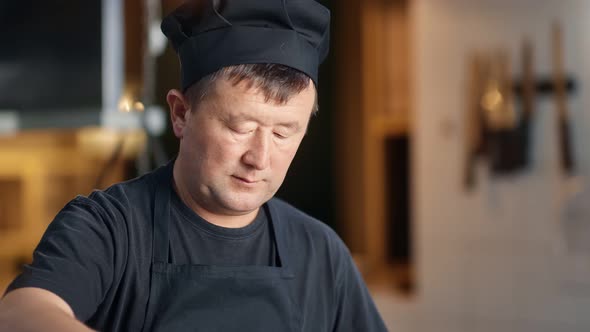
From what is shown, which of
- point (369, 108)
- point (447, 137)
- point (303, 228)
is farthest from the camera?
point (369, 108)

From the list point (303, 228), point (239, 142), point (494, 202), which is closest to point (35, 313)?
point (239, 142)

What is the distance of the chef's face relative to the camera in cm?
85

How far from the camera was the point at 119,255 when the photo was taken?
0.85 m

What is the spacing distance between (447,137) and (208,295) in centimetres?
275

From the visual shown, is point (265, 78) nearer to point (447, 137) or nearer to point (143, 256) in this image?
point (143, 256)

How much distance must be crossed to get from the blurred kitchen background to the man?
172 cm

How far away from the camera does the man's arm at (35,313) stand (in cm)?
72

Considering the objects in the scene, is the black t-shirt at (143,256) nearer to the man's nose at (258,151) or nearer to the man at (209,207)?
the man at (209,207)

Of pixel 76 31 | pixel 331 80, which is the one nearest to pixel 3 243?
pixel 76 31

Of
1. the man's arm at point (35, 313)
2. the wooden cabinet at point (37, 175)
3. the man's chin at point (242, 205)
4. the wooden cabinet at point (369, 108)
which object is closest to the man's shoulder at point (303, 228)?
the man's chin at point (242, 205)

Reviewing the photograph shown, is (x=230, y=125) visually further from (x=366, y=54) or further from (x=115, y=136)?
(x=366, y=54)

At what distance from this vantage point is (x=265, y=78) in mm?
844

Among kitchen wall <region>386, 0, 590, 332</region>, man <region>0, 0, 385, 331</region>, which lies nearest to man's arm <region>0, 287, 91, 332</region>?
man <region>0, 0, 385, 331</region>

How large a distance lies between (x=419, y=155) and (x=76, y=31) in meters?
1.65
